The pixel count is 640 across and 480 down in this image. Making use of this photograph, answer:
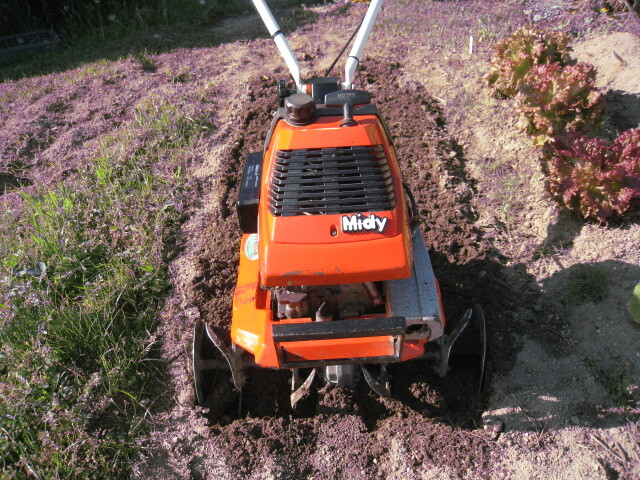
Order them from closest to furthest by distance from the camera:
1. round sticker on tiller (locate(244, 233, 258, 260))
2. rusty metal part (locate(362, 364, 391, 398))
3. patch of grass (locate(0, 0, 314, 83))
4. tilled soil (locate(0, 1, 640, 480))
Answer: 1. rusty metal part (locate(362, 364, 391, 398))
2. tilled soil (locate(0, 1, 640, 480))
3. round sticker on tiller (locate(244, 233, 258, 260))
4. patch of grass (locate(0, 0, 314, 83))

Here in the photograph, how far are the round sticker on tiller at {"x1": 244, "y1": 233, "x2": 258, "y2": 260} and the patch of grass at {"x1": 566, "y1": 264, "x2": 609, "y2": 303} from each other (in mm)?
2030

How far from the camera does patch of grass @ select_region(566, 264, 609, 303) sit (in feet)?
11.8

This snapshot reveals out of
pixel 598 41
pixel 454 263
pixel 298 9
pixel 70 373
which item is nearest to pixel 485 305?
pixel 454 263

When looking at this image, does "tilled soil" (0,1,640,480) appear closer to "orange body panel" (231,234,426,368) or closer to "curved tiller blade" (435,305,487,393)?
"curved tiller blade" (435,305,487,393)

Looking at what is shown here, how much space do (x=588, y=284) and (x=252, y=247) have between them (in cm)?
217

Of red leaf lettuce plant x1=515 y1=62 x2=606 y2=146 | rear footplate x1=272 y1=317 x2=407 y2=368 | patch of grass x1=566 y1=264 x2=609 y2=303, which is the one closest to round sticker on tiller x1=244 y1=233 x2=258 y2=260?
rear footplate x1=272 y1=317 x2=407 y2=368

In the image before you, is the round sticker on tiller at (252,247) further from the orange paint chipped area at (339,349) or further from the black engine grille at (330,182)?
the orange paint chipped area at (339,349)

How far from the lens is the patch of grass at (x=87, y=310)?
3.02 metres

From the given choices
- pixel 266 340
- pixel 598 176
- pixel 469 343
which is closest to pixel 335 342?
pixel 266 340

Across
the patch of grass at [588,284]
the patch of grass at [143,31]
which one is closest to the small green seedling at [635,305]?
the patch of grass at [588,284]

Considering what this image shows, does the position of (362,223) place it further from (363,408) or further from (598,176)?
(598,176)

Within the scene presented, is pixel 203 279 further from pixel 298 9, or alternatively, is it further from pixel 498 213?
pixel 298 9

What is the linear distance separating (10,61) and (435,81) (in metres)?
5.34

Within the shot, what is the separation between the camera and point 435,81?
5.86m
